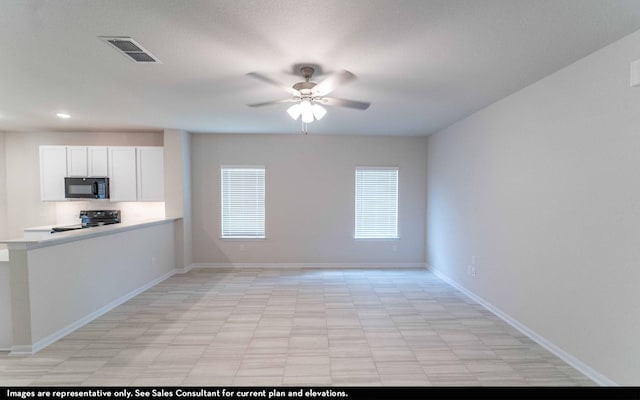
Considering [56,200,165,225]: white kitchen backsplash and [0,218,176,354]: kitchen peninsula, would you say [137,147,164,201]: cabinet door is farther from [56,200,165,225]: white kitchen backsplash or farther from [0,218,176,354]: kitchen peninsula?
[0,218,176,354]: kitchen peninsula

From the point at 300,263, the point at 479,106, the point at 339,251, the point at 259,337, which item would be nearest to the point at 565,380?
the point at 259,337

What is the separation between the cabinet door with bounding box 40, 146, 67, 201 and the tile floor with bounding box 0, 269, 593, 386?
116 inches

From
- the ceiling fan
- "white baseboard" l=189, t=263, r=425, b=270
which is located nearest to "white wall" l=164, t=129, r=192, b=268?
"white baseboard" l=189, t=263, r=425, b=270

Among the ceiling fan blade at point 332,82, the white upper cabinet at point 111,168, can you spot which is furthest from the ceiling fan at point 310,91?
the white upper cabinet at point 111,168

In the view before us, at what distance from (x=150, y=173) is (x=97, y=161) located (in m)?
0.97

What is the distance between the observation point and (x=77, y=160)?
209 inches

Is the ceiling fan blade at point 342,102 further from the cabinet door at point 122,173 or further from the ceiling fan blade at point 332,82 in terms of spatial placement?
the cabinet door at point 122,173

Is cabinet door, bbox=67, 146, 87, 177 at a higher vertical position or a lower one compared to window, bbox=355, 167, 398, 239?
higher

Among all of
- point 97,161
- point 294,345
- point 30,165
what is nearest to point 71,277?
point 294,345

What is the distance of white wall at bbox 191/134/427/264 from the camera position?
5.77m

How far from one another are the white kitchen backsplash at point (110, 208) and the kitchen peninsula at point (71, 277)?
44.4 inches

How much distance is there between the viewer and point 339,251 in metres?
5.89

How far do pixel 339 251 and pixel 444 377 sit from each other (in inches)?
142

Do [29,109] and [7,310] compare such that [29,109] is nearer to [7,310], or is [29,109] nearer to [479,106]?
[7,310]
